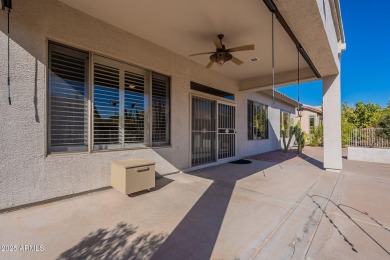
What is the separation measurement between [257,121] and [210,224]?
8.08 metres

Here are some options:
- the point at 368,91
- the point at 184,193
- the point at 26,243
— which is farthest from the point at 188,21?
the point at 368,91

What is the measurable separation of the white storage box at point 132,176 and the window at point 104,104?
697 millimetres

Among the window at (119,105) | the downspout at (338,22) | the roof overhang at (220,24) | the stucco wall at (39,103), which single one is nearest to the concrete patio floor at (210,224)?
the stucco wall at (39,103)

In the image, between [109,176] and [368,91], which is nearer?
[109,176]

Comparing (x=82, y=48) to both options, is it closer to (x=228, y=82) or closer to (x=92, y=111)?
(x=92, y=111)

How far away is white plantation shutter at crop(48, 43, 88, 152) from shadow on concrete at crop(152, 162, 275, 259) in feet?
8.30

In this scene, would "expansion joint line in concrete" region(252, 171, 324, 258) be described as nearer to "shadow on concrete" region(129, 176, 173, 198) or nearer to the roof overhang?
"shadow on concrete" region(129, 176, 173, 198)

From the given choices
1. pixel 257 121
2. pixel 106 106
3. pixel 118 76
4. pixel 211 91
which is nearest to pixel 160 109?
pixel 118 76

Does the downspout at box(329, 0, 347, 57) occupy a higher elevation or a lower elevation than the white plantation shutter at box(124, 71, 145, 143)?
higher

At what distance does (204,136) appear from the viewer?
6.48 m

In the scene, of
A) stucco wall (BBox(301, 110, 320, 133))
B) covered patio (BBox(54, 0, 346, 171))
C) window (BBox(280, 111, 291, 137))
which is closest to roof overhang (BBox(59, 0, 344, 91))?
covered patio (BBox(54, 0, 346, 171))

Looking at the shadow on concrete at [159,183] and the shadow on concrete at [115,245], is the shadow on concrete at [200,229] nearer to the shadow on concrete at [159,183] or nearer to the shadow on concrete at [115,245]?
the shadow on concrete at [115,245]

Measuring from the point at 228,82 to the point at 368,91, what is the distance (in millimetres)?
22381

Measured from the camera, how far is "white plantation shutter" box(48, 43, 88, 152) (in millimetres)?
3316
